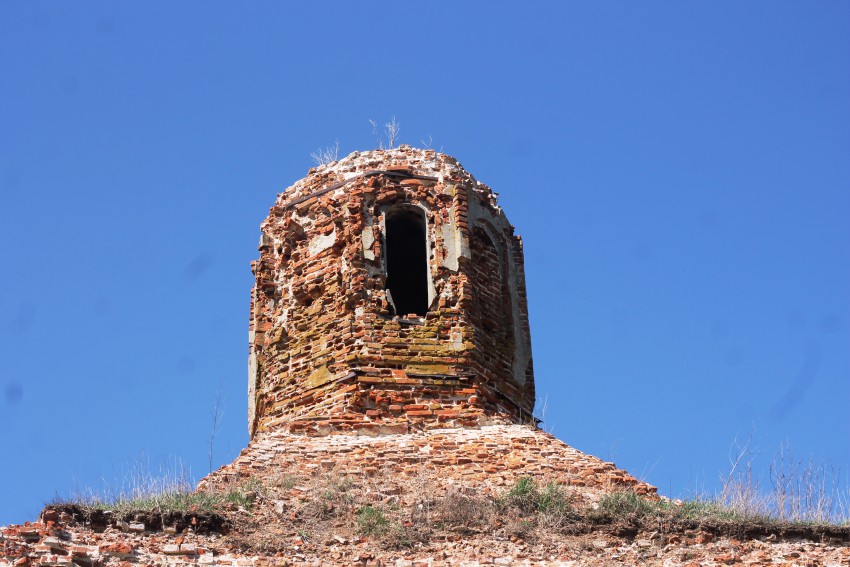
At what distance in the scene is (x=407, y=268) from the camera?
19969 millimetres

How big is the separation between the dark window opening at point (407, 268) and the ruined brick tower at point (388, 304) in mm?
16

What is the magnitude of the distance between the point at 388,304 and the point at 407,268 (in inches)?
68.5

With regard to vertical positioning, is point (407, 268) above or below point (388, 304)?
above

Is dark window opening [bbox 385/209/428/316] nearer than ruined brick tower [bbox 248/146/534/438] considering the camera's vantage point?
No

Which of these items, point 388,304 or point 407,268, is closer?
point 388,304

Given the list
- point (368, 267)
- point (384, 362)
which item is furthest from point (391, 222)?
point (384, 362)

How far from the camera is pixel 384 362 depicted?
58.1 feet

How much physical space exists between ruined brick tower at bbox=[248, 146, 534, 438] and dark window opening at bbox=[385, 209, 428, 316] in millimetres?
16

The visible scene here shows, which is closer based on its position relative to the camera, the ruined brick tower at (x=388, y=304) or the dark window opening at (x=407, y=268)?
the ruined brick tower at (x=388, y=304)

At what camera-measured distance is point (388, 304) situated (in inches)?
720

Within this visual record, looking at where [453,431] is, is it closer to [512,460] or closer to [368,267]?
[512,460]

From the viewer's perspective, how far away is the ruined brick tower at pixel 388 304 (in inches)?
693

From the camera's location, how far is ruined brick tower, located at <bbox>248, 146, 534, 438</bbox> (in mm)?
17594

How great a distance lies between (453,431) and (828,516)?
3.61 metres
